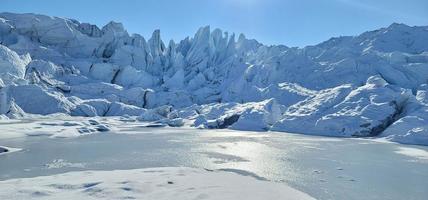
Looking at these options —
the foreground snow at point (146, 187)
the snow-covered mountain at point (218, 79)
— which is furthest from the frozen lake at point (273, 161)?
the snow-covered mountain at point (218, 79)

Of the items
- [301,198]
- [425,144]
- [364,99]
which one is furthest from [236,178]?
[364,99]

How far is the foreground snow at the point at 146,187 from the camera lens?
10.3m

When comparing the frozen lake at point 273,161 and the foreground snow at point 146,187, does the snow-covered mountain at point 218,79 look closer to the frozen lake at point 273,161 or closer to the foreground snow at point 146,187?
the frozen lake at point 273,161

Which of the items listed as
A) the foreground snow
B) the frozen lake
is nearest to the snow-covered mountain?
the frozen lake

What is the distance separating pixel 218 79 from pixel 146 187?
55646 mm

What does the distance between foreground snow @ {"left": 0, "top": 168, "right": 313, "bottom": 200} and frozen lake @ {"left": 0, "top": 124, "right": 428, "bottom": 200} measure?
184 centimetres

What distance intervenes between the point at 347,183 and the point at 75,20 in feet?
223

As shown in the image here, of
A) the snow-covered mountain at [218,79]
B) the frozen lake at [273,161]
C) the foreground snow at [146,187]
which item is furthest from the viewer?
the snow-covered mountain at [218,79]

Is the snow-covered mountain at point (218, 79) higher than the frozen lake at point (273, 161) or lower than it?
higher

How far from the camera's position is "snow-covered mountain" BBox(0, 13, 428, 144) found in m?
35.2

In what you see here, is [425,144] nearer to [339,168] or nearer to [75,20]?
[339,168]

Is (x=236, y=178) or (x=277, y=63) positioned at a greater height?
(x=277, y=63)

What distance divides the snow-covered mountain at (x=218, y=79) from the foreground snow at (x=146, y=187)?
1974 cm

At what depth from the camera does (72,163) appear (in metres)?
17.3
